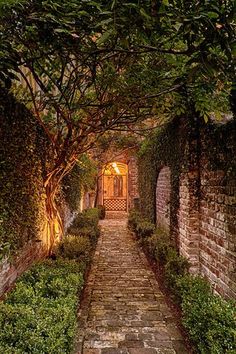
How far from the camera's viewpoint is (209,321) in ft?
7.04

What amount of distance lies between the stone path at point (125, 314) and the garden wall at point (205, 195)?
0.81 m

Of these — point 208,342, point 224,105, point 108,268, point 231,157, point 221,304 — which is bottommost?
point 108,268

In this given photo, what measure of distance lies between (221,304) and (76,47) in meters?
2.60

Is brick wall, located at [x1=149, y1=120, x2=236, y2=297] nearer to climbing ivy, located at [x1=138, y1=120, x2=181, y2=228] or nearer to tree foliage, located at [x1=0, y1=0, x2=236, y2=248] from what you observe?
climbing ivy, located at [x1=138, y1=120, x2=181, y2=228]

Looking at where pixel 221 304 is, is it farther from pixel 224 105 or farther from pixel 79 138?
pixel 79 138

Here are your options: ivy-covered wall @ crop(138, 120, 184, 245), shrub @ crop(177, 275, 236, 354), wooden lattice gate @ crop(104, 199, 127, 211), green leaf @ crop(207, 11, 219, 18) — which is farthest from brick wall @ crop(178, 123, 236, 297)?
wooden lattice gate @ crop(104, 199, 127, 211)

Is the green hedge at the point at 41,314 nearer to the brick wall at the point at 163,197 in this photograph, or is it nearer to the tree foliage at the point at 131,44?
the tree foliage at the point at 131,44

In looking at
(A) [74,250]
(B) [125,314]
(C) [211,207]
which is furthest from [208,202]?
(A) [74,250]

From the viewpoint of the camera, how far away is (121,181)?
19250mm

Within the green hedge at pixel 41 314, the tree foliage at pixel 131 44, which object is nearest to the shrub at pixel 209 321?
the green hedge at pixel 41 314

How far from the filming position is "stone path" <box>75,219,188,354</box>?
107 inches

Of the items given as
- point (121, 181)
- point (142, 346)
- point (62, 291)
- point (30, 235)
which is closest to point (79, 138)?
point (30, 235)

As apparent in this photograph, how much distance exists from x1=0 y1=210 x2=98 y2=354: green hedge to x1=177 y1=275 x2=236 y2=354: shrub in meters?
1.08

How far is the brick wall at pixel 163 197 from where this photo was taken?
5891 millimetres
